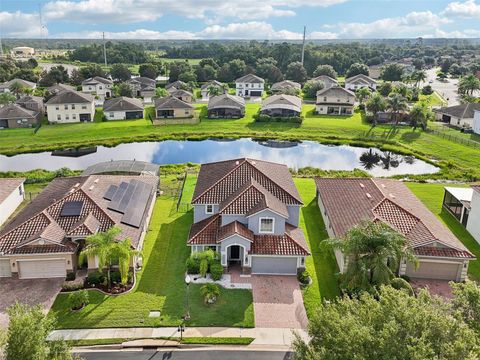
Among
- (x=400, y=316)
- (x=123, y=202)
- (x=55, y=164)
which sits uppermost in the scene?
(x=400, y=316)

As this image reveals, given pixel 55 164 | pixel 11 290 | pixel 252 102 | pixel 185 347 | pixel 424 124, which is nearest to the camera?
pixel 185 347

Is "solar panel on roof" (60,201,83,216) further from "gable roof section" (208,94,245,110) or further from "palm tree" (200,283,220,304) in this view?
"gable roof section" (208,94,245,110)

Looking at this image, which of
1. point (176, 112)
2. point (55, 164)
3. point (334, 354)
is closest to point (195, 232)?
point (334, 354)

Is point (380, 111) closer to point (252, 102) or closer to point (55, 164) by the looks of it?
point (252, 102)

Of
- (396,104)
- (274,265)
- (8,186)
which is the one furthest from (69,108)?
(274,265)

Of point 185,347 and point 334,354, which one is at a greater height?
point 334,354

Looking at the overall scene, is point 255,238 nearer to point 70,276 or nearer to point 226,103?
point 70,276
